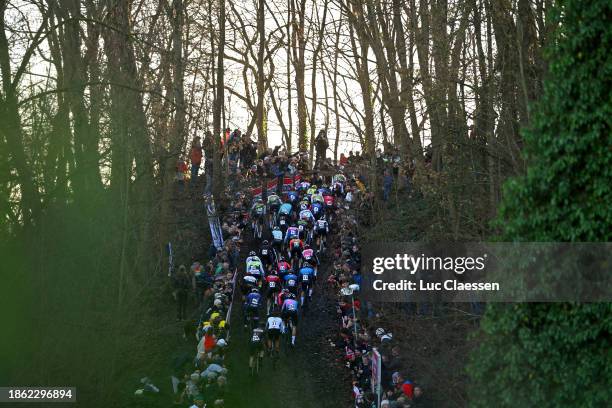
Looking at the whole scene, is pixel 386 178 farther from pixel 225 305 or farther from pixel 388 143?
pixel 225 305

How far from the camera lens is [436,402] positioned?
20.2 metres

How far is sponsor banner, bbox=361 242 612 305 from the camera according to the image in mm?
13414

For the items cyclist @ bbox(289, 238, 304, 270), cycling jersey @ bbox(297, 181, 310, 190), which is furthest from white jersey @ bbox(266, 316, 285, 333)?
cycling jersey @ bbox(297, 181, 310, 190)

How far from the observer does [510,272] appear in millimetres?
14070

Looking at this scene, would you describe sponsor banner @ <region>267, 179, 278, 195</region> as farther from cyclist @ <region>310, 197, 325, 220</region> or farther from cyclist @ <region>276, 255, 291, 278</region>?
cyclist @ <region>276, 255, 291, 278</region>

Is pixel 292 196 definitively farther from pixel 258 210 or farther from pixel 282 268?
pixel 282 268

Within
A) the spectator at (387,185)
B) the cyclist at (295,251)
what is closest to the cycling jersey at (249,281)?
the cyclist at (295,251)

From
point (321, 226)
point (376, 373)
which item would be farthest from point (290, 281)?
point (376, 373)

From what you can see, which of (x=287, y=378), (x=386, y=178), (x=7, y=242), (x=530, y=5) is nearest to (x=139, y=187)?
(x=287, y=378)

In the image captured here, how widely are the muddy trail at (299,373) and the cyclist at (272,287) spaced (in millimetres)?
931

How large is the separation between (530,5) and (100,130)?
9.30 m

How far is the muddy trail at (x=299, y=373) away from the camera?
2286 centimetres

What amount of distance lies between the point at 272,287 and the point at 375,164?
6220 mm

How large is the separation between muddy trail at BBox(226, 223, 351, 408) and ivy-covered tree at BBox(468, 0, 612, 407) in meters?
9.53
